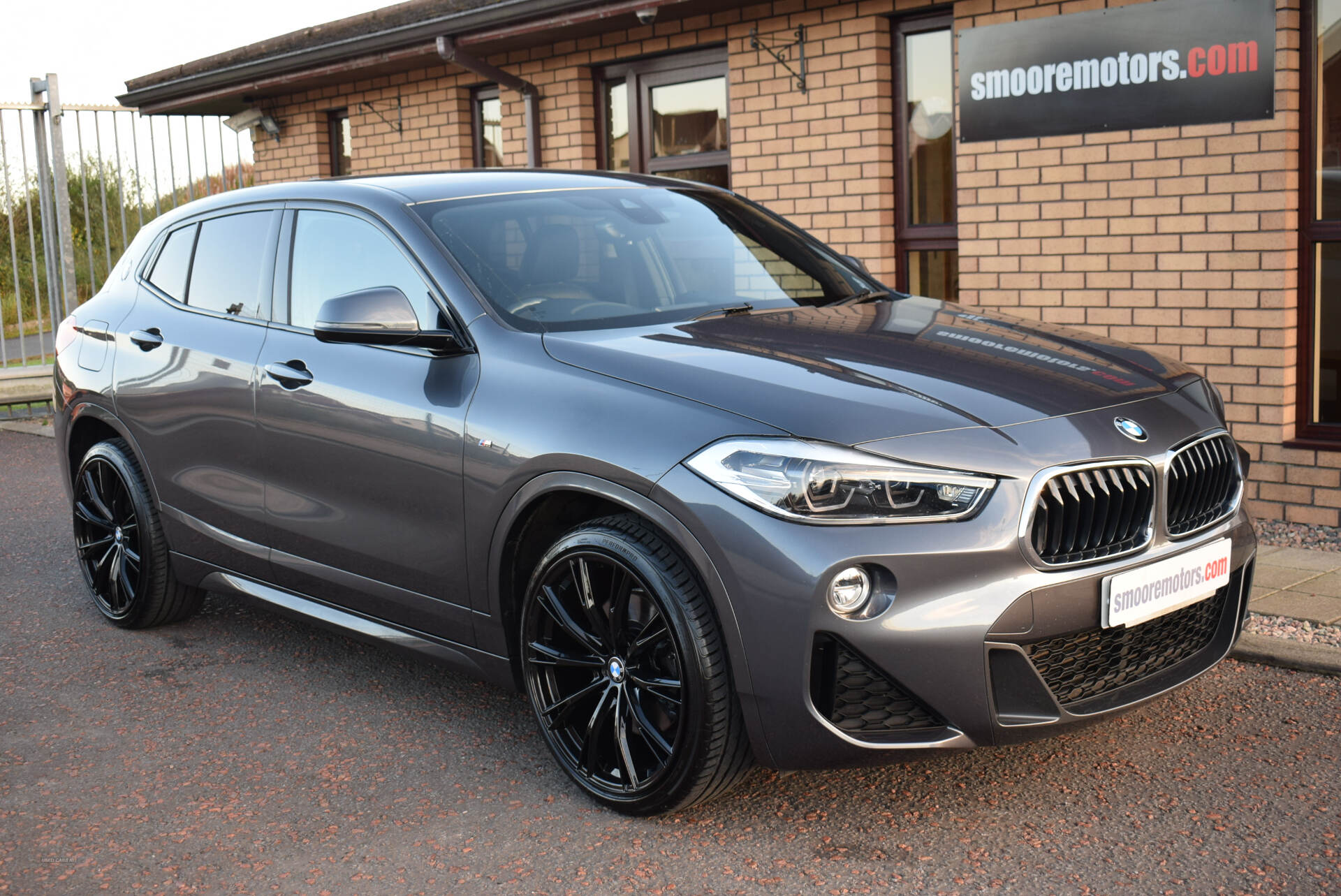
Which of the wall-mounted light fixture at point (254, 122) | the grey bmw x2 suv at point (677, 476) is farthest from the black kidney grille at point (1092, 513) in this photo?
the wall-mounted light fixture at point (254, 122)

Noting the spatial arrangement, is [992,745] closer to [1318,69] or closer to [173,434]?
[173,434]

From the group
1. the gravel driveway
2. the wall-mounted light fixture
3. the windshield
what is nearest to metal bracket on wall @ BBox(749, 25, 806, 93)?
the windshield

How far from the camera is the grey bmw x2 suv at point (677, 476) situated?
10.2ft

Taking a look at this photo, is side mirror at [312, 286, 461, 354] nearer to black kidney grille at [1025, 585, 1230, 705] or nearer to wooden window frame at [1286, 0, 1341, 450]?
black kidney grille at [1025, 585, 1230, 705]

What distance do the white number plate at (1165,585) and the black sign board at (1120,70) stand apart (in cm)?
354

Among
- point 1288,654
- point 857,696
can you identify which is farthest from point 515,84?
point 857,696

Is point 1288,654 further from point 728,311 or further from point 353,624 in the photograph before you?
point 353,624

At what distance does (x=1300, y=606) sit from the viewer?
502 centimetres

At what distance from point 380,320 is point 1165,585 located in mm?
2259

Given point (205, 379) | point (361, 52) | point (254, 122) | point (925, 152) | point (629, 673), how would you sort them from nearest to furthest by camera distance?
point (629, 673) → point (205, 379) → point (925, 152) → point (361, 52) → point (254, 122)

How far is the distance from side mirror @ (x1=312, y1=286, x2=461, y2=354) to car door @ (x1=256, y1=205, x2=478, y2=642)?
7 cm

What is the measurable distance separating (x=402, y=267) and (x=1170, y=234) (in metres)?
4.15

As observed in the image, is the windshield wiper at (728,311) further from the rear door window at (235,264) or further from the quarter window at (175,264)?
the quarter window at (175,264)

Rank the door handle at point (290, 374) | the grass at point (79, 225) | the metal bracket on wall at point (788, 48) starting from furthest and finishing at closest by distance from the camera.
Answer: the grass at point (79, 225), the metal bracket on wall at point (788, 48), the door handle at point (290, 374)
